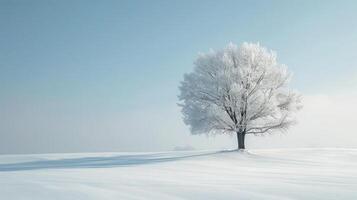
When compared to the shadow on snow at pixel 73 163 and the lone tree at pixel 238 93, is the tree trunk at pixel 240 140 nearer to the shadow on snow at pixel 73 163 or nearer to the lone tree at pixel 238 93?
the lone tree at pixel 238 93

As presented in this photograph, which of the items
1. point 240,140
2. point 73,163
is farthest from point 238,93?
point 73,163

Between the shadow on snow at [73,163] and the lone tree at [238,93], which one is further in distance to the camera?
the lone tree at [238,93]

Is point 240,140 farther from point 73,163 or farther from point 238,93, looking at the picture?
point 73,163

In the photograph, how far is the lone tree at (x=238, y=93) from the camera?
30453 mm

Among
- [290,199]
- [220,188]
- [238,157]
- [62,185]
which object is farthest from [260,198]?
[238,157]

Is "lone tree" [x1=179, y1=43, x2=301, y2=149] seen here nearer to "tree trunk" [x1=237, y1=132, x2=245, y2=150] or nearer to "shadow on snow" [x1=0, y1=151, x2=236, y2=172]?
"tree trunk" [x1=237, y1=132, x2=245, y2=150]

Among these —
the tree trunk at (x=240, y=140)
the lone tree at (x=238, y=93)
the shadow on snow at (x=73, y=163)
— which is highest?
the lone tree at (x=238, y=93)

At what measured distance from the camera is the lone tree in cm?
3045

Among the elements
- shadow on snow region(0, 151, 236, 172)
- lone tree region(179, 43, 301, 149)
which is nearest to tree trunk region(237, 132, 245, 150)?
lone tree region(179, 43, 301, 149)

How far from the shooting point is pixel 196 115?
3108 cm

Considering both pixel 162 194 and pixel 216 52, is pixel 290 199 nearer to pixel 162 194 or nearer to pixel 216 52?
pixel 162 194

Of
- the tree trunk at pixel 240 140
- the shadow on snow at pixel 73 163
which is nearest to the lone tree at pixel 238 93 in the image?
the tree trunk at pixel 240 140

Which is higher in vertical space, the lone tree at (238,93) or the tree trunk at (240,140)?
the lone tree at (238,93)

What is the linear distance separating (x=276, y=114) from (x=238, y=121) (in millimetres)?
3267
